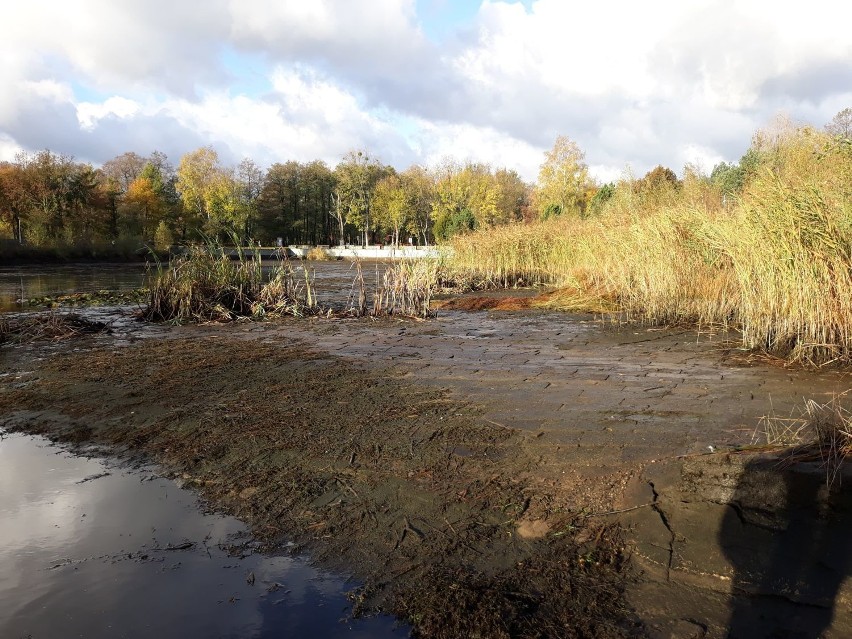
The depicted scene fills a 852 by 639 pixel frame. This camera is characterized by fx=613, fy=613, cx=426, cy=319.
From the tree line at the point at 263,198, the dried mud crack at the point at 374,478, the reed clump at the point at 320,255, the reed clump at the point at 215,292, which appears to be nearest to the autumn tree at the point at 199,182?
the tree line at the point at 263,198

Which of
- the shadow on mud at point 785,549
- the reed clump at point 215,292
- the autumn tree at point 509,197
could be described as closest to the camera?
the shadow on mud at point 785,549

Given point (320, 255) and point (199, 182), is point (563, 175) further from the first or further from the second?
point (199, 182)

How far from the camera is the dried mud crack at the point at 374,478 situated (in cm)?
333

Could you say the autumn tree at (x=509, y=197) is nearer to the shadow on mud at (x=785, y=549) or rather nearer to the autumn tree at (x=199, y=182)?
the autumn tree at (x=199, y=182)

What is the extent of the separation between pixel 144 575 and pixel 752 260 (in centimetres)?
941

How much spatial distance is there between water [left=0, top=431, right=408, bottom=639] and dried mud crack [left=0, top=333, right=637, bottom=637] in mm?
217

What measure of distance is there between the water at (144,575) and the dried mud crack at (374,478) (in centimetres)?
22

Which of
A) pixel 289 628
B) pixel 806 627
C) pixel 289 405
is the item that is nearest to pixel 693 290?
pixel 289 405

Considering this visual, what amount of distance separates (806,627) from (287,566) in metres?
2.83

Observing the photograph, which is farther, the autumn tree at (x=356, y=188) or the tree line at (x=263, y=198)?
the autumn tree at (x=356, y=188)

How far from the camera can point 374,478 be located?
488 cm

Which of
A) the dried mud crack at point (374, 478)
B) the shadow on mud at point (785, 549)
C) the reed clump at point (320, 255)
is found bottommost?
the dried mud crack at point (374, 478)

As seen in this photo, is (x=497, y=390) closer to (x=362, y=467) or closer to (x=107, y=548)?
(x=362, y=467)

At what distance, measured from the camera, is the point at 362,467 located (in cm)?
Answer: 509
